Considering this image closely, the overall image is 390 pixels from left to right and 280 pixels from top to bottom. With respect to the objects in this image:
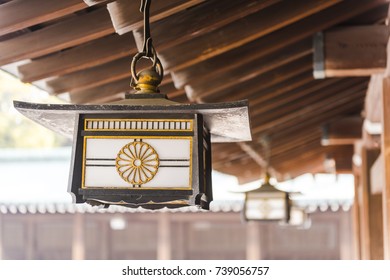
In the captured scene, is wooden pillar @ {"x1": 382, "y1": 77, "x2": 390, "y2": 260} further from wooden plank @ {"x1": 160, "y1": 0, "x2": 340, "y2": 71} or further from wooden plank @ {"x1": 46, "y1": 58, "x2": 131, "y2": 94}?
wooden plank @ {"x1": 46, "y1": 58, "x2": 131, "y2": 94}

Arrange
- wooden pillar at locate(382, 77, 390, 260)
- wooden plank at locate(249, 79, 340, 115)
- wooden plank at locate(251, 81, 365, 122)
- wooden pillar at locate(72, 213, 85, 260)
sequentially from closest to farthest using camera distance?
wooden pillar at locate(382, 77, 390, 260) → wooden plank at locate(249, 79, 340, 115) → wooden plank at locate(251, 81, 365, 122) → wooden pillar at locate(72, 213, 85, 260)

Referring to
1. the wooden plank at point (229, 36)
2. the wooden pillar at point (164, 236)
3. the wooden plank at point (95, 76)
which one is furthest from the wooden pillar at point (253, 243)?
the wooden plank at point (229, 36)

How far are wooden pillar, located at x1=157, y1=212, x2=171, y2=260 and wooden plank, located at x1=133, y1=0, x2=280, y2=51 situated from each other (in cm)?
1359

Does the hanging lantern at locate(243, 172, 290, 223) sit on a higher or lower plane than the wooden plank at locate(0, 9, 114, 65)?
lower

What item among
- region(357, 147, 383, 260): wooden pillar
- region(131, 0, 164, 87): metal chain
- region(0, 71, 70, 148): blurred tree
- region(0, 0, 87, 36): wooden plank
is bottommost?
region(357, 147, 383, 260): wooden pillar

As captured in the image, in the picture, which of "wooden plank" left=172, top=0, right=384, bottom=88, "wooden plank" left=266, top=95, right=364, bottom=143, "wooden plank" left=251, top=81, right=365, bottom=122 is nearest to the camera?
"wooden plank" left=172, top=0, right=384, bottom=88

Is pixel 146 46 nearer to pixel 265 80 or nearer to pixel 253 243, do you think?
pixel 265 80

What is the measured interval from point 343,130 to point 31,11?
261 inches

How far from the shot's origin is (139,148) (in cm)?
284

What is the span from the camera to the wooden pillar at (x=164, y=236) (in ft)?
57.0

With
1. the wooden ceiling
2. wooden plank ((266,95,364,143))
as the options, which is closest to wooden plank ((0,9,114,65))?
the wooden ceiling

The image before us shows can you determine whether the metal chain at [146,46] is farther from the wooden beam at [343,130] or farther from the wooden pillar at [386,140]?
the wooden beam at [343,130]

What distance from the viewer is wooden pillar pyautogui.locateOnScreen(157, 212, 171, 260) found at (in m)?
17.4
